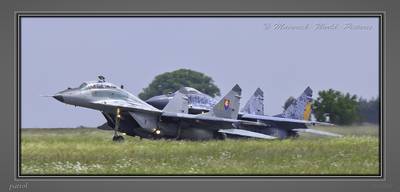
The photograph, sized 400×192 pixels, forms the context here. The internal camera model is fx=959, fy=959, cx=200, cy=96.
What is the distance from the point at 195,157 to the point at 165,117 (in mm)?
9984

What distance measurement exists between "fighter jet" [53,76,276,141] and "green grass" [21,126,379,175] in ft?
16.0

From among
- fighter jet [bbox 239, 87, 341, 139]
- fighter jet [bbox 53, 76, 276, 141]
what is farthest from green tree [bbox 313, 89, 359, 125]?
fighter jet [bbox 53, 76, 276, 141]

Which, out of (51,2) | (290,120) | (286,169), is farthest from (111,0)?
(290,120)

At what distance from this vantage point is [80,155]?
1875 centimetres

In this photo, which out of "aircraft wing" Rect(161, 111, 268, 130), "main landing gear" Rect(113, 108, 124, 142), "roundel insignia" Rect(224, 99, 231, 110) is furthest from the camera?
"aircraft wing" Rect(161, 111, 268, 130)

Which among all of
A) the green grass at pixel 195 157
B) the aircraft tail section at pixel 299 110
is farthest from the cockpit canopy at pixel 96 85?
the aircraft tail section at pixel 299 110

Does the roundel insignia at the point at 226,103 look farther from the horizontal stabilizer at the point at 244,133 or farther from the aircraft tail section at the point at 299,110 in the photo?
the aircraft tail section at the point at 299,110

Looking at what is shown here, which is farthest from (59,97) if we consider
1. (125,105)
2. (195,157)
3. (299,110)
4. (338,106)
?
(299,110)

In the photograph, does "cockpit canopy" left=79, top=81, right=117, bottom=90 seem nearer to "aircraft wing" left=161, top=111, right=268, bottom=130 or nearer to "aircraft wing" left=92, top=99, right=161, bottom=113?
"aircraft wing" left=92, top=99, right=161, bottom=113

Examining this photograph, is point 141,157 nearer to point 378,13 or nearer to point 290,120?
point 378,13

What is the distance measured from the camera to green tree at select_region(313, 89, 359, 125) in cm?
1950

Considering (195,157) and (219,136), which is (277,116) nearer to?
(219,136)
